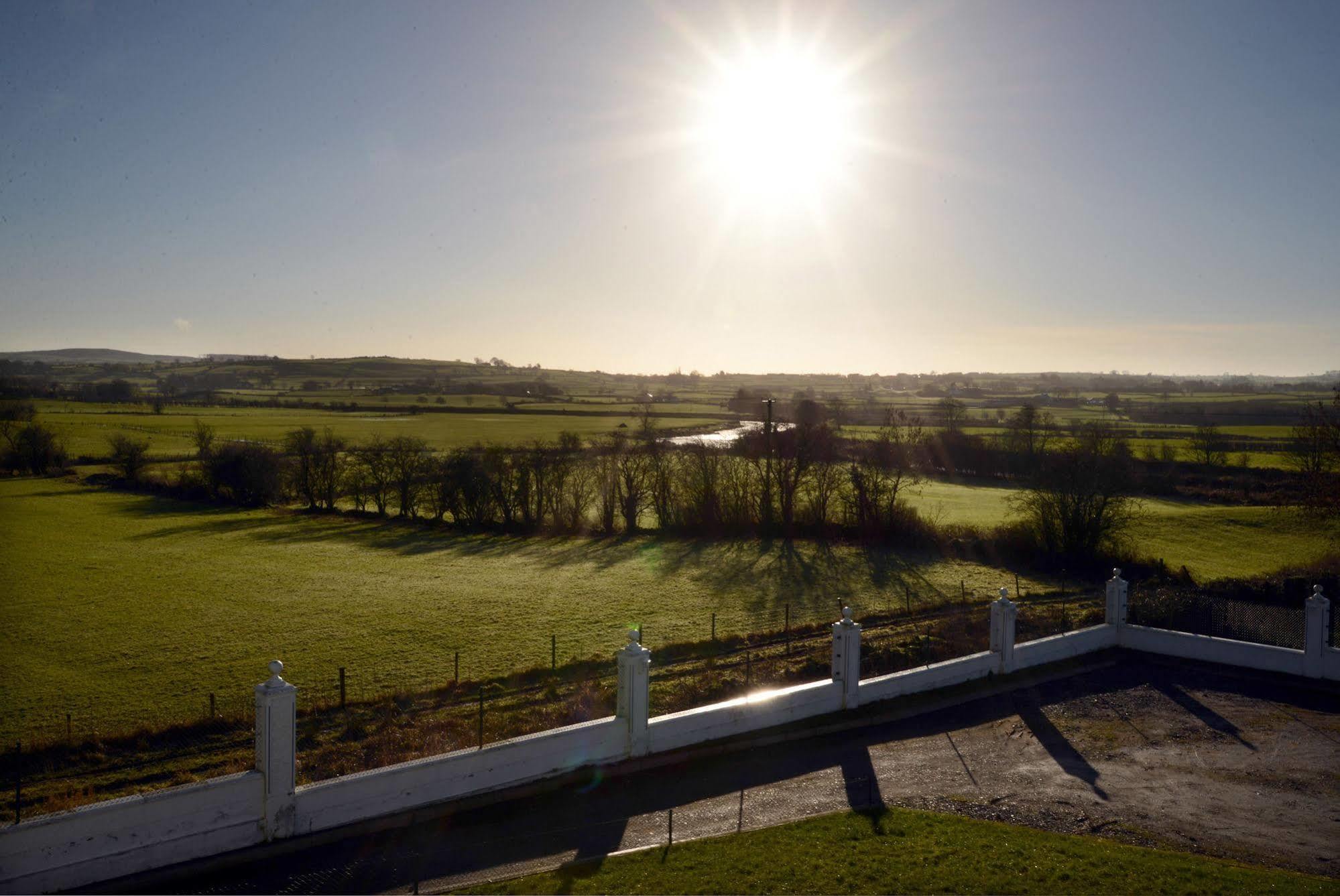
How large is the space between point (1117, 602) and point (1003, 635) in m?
4.37

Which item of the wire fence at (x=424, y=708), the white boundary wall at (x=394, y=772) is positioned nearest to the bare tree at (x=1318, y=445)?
the wire fence at (x=424, y=708)

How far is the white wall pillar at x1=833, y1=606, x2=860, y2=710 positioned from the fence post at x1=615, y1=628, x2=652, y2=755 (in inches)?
160

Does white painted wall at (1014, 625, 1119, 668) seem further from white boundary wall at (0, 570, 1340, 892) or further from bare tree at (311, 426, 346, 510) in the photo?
bare tree at (311, 426, 346, 510)

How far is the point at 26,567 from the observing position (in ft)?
114

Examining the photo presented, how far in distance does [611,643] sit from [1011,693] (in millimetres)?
11915

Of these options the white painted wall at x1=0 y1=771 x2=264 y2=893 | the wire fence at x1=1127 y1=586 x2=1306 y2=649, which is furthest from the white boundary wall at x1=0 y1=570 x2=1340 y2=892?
A: the wire fence at x1=1127 y1=586 x2=1306 y2=649

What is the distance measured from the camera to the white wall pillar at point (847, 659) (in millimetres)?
14414

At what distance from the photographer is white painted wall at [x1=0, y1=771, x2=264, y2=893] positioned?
8094mm

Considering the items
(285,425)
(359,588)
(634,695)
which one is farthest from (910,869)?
(285,425)

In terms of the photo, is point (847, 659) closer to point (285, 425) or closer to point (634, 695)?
point (634, 695)

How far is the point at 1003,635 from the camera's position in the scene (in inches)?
657

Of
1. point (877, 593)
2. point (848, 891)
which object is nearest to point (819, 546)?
point (877, 593)

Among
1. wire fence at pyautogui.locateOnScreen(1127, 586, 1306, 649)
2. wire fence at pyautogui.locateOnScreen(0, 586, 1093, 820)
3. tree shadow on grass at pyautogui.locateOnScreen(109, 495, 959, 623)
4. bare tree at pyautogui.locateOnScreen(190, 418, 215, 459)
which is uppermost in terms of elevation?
bare tree at pyautogui.locateOnScreen(190, 418, 215, 459)

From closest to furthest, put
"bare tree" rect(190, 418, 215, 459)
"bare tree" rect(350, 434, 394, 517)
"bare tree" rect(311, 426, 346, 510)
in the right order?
"bare tree" rect(350, 434, 394, 517), "bare tree" rect(311, 426, 346, 510), "bare tree" rect(190, 418, 215, 459)
